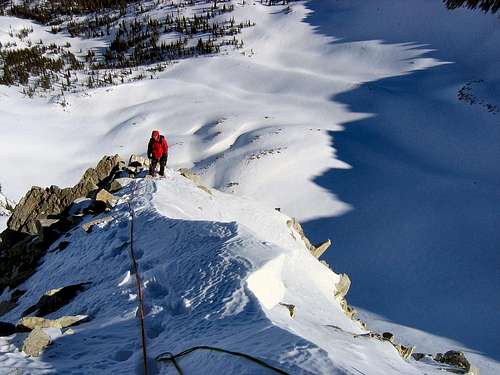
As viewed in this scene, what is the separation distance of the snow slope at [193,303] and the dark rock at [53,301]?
0.64 feet

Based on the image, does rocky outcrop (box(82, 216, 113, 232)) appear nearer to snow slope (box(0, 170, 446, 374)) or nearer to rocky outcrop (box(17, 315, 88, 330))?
snow slope (box(0, 170, 446, 374))

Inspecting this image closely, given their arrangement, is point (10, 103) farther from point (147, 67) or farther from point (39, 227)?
point (39, 227)

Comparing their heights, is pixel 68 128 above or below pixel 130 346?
below

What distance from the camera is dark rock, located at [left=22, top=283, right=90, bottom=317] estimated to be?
6.55 m

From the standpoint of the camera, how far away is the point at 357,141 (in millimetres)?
21594

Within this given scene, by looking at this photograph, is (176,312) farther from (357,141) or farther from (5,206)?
(357,141)

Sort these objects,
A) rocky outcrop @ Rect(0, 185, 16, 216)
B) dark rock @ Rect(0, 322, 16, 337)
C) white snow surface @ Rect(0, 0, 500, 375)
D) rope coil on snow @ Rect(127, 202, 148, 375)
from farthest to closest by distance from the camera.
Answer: rocky outcrop @ Rect(0, 185, 16, 216), white snow surface @ Rect(0, 0, 500, 375), dark rock @ Rect(0, 322, 16, 337), rope coil on snow @ Rect(127, 202, 148, 375)

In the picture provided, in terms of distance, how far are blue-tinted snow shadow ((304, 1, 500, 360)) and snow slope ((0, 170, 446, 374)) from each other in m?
4.09

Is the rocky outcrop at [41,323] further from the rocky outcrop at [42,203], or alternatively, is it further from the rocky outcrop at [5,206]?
the rocky outcrop at [5,206]

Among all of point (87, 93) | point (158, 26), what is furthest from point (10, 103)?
point (158, 26)

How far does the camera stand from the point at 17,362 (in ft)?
14.0

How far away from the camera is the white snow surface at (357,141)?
12266mm

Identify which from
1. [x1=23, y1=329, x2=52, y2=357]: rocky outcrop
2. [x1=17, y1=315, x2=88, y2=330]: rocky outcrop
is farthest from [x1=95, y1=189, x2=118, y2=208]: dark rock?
[x1=23, y1=329, x2=52, y2=357]: rocky outcrop

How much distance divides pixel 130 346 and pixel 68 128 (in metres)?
26.0
